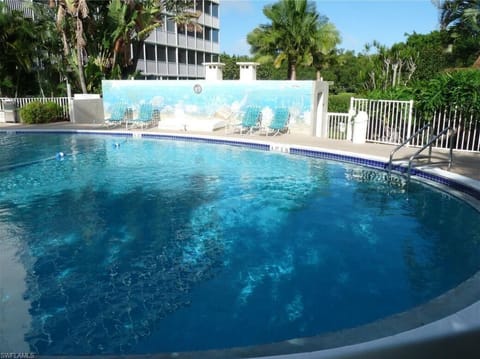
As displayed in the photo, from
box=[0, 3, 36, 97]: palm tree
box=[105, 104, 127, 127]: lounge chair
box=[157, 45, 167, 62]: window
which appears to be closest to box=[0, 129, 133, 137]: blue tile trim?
box=[105, 104, 127, 127]: lounge chair

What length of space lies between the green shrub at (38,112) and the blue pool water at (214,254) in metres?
10.7

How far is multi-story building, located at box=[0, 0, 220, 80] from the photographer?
134 ft

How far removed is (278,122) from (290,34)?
55.0ft

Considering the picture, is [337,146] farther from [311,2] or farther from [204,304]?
[311,2]

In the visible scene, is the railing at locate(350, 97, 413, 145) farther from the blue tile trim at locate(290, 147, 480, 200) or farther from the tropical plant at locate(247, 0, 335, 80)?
the tropical plant at locate(247, 0, 335, 80)

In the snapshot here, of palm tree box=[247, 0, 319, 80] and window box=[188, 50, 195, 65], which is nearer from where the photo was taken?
palm tree box=[247, 0, 319, 80]

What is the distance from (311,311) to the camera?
449 centimetres

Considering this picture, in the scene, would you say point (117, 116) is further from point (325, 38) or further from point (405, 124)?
point (325, 38)

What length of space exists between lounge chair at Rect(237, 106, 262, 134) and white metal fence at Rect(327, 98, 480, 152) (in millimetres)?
2942

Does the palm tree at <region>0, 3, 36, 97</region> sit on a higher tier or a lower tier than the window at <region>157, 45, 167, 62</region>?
lower

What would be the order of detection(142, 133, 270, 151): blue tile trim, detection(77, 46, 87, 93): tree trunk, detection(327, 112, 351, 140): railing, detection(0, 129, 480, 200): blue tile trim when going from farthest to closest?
detection(77, 46, 87, 93): tree trunk < detection(327, 112, 351, 140): railing < detection(142, 133, 270, 151): blue tile trim < detection(0, 129, 480, 200): blue tile trim

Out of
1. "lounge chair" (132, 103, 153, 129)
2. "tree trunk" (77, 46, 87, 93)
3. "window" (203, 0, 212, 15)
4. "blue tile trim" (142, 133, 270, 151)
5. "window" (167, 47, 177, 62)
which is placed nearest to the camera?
"blue tile trim" (142, 133, 270, 151)

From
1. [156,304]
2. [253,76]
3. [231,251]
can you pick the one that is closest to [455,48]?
[253,76]

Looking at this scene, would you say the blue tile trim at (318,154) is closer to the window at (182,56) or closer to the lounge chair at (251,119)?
the lounge chair at (251,119)
